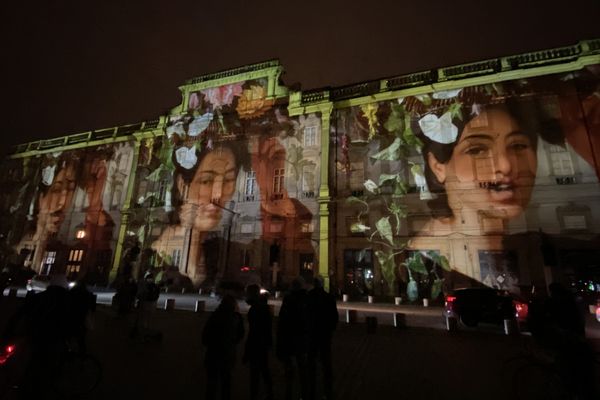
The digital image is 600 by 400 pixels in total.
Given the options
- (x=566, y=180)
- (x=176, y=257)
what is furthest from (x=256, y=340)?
(x=176, y=257)

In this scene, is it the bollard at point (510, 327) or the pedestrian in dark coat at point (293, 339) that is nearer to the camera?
the pedestrian in dark coat at point (293, 339)

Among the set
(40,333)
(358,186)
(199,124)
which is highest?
(199,124)

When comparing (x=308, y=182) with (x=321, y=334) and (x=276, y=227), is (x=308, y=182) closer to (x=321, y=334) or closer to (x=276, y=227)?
(x=276, y=227)

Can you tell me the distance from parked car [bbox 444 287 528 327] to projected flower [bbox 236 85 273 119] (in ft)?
69.7

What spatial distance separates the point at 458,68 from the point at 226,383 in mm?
25087

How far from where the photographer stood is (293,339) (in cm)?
435

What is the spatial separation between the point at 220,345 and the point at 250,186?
22117 mm

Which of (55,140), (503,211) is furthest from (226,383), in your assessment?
(55,140)

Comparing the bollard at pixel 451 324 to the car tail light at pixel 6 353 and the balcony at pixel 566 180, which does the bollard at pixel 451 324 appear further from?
the balcony at pixel 566 180

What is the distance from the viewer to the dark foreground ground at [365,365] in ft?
16.5

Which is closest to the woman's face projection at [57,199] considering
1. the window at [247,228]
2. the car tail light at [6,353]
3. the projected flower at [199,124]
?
the projected flower at [199,124]

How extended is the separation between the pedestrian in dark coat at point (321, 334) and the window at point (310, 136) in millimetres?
20349

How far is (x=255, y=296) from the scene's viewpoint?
4.43 m

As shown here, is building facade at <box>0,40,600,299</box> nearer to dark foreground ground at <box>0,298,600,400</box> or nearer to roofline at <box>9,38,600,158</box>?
roofline at <box>9,38,600,158</box>
